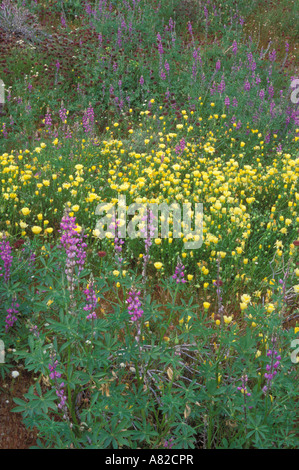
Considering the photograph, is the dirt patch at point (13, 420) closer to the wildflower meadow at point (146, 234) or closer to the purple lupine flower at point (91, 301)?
the wildflower meadow at point (146, 234)

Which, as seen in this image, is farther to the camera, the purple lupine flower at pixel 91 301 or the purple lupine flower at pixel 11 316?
the purple lupine flower at pixel 11 316

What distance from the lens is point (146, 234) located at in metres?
2.48

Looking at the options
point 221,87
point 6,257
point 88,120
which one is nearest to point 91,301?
point 6,257

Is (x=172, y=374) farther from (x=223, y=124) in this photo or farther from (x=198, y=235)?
(x=223, y=124)

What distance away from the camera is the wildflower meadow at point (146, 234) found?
2.14 meters

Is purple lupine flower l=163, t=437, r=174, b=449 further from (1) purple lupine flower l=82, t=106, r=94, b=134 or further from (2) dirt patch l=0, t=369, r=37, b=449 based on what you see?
(1) purple lupine flower l=82, t=106, r=94, b=134

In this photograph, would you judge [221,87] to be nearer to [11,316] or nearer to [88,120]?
[88,120]

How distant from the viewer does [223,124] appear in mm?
5844

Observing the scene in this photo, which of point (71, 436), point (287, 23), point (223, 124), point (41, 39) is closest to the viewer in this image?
point (71, 436)

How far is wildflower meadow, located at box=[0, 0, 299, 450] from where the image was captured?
2141 mm

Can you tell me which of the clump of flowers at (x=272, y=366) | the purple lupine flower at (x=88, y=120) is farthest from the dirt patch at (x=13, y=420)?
the purple lupine flower at (x=88, y=120)

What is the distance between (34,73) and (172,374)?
19.4ft

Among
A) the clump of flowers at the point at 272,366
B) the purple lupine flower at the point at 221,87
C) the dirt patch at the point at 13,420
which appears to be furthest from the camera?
the purple lupine flower at the point at 221,87

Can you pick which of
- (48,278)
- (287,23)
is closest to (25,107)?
(48,278)
